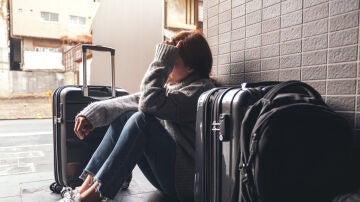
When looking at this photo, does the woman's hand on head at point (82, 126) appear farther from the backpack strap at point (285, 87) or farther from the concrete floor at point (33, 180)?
the backpack strap at point (285, 87)

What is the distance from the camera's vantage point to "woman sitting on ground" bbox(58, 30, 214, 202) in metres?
1.15

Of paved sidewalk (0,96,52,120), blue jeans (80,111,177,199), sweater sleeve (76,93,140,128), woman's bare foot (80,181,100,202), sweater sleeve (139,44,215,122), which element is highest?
sweater sleeve (139,44,215,122)

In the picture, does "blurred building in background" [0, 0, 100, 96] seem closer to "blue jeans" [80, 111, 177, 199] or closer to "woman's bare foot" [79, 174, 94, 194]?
"woman's bare foot" [79, 174, 94, 194]

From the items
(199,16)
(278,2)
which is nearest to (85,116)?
(278,2)

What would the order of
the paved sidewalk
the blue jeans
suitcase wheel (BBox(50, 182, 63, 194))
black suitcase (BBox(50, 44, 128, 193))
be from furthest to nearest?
the paved sidewalk, suitcase wheel (BBox(50, 182, 63, 194)), black suitcase (BBox(50, 44, 128, 193)), the blue jeans

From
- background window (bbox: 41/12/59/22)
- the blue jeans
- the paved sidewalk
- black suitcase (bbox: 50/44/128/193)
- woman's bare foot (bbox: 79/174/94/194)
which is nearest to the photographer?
the blue jeans

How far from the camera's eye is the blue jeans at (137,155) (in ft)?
3.73

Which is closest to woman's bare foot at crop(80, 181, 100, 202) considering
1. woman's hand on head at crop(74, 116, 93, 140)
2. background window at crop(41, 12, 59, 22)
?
woman's hand on head at crop(74, 116, 93, 140)

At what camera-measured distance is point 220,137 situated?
0.91 metres

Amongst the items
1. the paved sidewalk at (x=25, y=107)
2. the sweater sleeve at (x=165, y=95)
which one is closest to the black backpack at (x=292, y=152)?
the sweater sleeve at (x=165, y=95)

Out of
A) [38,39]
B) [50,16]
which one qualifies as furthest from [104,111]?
[50,16]

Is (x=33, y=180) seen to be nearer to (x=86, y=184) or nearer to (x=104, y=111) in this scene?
(x=86, y=184)

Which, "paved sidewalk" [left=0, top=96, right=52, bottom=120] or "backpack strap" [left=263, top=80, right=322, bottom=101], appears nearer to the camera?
"backpack strap" [left=263, top=80, right=322, bottom=101]

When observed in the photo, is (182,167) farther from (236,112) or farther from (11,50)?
(11,50)
